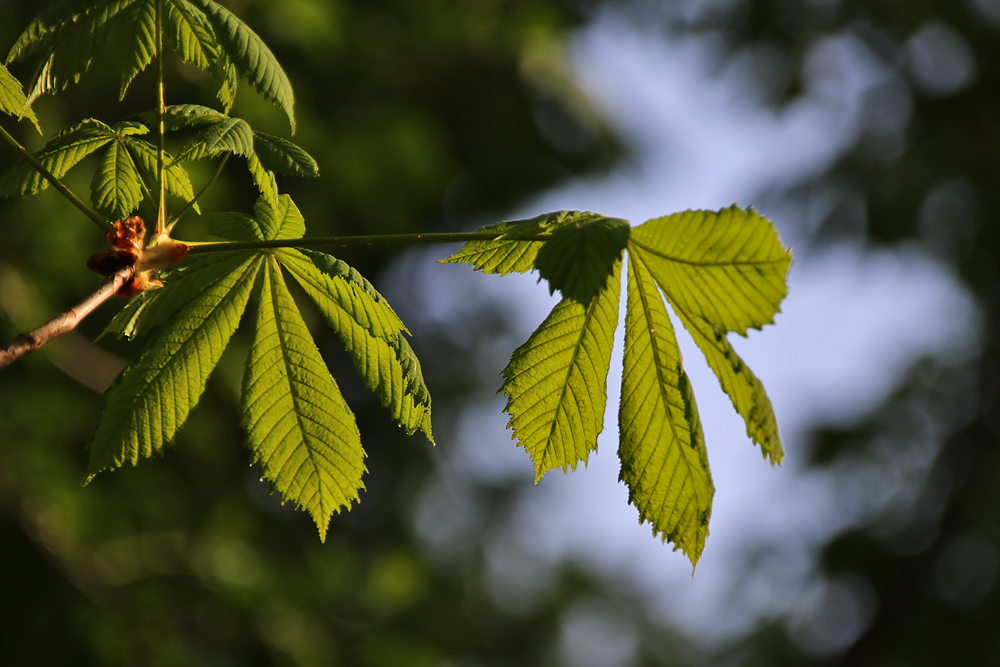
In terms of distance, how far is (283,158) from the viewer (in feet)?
3.22

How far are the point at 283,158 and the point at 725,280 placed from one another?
594 millimetres

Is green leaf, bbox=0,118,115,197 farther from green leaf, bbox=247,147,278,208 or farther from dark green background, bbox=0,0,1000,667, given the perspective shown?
dark green background, bbox=0,0,1000,667

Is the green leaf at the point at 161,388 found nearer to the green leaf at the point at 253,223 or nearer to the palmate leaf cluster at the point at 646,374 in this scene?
the green leaf at the point at 253,223

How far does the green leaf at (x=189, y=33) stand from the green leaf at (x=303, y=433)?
400 mm

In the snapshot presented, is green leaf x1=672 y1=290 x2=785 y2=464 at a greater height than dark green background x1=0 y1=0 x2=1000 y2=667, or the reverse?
dark green background x1=0 y1=0 x2=1000 y2=667

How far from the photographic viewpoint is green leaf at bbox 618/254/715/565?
3.19ft

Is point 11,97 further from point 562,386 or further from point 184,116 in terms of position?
point 562,386

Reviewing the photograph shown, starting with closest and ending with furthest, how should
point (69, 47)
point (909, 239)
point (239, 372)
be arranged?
point (69, 47) → point (239, 372) → point (909, 239)

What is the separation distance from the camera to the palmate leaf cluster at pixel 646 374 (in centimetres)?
89

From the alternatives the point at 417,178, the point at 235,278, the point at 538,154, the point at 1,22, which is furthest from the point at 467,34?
the point at 235,278

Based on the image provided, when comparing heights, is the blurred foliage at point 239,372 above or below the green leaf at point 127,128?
above

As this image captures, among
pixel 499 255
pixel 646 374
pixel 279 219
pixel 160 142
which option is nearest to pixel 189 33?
pixel 160 142

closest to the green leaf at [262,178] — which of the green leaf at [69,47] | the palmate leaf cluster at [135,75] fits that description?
the palmate leaf cluster at [135,75]

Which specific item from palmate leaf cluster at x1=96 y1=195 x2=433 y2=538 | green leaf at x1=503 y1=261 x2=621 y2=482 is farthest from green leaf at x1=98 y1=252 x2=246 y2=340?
green leaf at x1=503 y1=261 x2=621 y2=482
